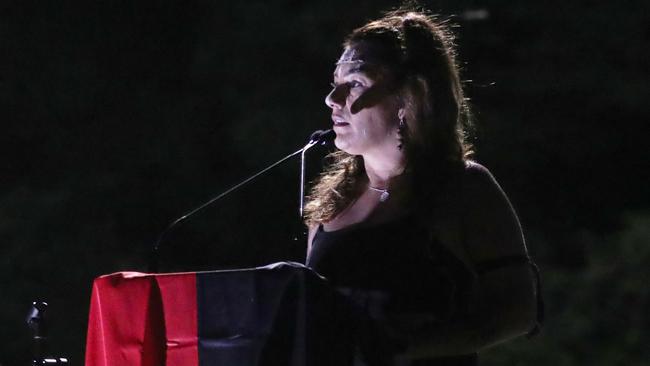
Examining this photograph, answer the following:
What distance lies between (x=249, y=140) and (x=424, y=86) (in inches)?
128

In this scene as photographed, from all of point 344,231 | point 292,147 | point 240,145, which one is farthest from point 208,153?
point 344,231

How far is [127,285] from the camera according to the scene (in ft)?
5.13

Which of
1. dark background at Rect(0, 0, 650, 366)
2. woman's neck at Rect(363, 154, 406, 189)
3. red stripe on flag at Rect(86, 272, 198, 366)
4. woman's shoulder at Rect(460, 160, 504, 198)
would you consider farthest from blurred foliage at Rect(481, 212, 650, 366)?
red stripe on flag at Rect(86, 272, 198, 366)

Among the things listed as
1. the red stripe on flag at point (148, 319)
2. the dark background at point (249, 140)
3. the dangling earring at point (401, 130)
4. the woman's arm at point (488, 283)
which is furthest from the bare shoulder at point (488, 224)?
the dark background at point (249, 140)

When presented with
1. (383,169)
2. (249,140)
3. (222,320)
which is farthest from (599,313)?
(222,320)

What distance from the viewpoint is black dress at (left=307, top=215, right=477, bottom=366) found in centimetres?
152

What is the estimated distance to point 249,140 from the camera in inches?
192

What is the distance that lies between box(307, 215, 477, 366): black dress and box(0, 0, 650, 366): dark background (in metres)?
3.13

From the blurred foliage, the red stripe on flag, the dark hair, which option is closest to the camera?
the red stripe on flag

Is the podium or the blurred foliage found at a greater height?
the podium

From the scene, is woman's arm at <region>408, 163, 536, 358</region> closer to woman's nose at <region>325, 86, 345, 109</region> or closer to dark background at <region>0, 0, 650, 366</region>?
woman's nose at <region>325, 86, 345, 109</region>

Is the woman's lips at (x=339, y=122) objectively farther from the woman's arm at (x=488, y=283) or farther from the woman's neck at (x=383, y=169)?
the woman's arm at (x=488, y=283)

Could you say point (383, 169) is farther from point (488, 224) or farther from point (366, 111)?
point (488, 224)

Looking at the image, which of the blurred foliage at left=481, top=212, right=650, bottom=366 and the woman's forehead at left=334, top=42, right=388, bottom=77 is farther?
the blurred foliage at left=481, top=212, right=650, bottom=366
